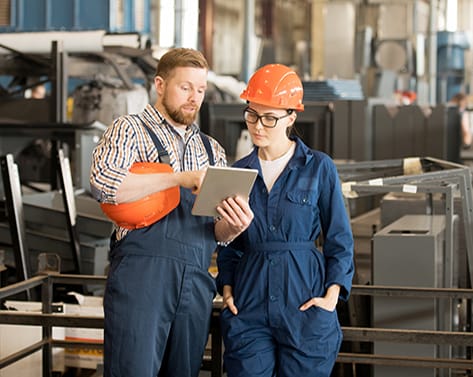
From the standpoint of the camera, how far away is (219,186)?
2822mm

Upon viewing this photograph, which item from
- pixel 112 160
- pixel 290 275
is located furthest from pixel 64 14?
pixel 290 275

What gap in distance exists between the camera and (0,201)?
7.41 m

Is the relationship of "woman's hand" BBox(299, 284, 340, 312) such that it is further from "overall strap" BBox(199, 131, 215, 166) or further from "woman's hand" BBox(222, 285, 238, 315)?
"overall strap" BBox(199, 131, 215, 166)

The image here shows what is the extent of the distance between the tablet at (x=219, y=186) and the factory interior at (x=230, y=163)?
606mm

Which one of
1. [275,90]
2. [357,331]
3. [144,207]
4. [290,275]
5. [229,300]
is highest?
[275,90]

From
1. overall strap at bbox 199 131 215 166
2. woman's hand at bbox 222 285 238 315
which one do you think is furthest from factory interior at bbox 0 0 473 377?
overall strap at bbox 199 131 215 166

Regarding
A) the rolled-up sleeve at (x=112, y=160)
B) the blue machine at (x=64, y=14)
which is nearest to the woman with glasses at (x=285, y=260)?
the rolled-up sleeve at (x=112, y=160)

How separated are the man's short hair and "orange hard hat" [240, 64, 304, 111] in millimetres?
203

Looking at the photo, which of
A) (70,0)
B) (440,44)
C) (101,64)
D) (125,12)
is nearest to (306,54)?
(440,44)

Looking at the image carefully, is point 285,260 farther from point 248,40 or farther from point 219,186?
point 248,40

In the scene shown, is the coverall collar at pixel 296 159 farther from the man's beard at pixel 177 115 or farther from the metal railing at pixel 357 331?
the metal railing at pixel 357 331

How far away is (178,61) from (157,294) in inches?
32.7

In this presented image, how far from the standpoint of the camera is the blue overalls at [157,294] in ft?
9.75

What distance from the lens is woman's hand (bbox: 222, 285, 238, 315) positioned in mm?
3105
